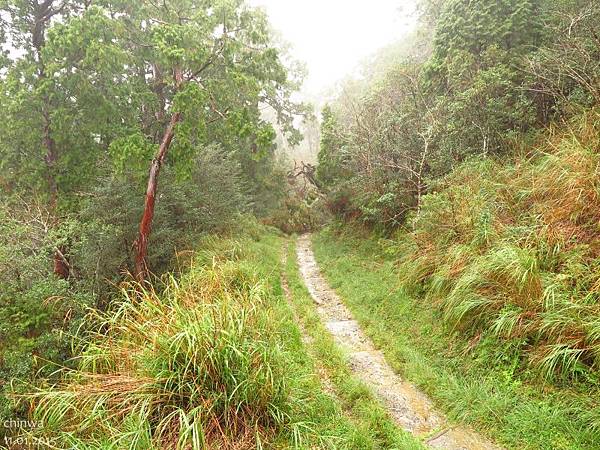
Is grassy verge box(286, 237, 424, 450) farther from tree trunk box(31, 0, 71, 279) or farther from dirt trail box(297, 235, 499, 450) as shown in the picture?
tree trunk box(31, 0, 71, 279)

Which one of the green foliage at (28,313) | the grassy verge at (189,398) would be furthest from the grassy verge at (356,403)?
the green foliage at (28,313)

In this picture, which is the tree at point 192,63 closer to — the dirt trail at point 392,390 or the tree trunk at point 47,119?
the tree trunk at point 47,119

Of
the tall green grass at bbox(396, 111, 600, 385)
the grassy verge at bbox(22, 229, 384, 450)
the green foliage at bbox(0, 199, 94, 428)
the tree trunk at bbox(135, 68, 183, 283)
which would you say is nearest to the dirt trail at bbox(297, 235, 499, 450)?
the grassy verge at bbox(22, 229, 384, 450)

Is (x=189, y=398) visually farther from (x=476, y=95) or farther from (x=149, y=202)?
(x=476, y=95)

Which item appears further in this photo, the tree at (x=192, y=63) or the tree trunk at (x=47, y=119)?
the tree trunk at (x=47, y=119)

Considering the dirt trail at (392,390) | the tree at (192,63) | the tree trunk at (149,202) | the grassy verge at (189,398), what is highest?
the tree at (192,63)

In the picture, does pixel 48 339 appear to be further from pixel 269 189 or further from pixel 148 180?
pixel 269 189

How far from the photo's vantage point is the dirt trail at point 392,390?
12.8ft

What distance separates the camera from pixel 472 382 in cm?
464

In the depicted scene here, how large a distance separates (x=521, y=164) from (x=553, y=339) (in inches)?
187

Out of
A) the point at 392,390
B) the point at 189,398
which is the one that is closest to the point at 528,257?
the point at 392,390

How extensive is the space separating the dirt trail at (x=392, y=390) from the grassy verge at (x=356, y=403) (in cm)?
23

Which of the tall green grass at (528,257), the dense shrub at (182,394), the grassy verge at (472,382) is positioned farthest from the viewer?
the tall green grass at (528,257)

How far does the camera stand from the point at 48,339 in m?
5.94
